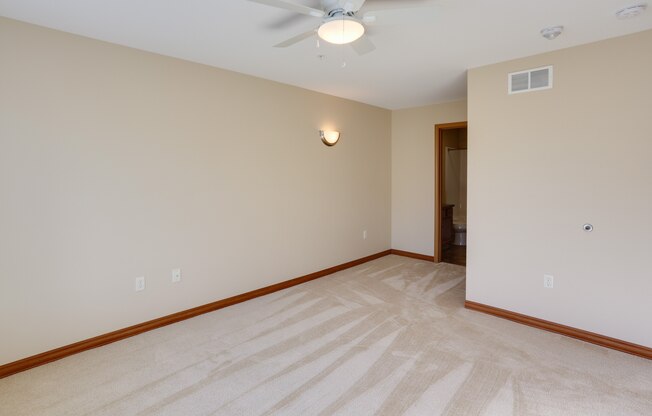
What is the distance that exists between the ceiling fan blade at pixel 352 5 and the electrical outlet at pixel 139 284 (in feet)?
8.76

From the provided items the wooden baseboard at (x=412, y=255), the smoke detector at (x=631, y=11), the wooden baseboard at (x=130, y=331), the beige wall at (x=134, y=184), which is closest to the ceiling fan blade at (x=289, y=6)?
the beige wall at (x=134, y=184)

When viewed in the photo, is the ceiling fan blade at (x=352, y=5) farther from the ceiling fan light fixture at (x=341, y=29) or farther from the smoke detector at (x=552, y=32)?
the smoke detector at (x=552, y=32)

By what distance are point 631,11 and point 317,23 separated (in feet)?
6.69

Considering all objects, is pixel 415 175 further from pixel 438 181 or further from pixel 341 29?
pixel 341 29

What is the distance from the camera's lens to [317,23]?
2.41 metres

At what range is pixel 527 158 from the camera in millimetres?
3117

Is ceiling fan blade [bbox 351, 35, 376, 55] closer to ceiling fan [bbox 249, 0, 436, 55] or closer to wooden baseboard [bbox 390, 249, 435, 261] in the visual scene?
ceiling fan [bbox 249, 0, 436, 55]

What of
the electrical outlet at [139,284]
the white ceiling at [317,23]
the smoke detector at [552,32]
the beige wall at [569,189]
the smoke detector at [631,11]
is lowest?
the electrical outlet at [139,284]

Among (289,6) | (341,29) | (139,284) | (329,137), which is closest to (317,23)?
(341,29)

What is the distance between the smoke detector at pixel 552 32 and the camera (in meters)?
2.48

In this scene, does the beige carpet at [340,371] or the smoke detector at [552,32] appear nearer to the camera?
the beige carpet at [340,371]

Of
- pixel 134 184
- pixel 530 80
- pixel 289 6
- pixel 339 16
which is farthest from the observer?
pixel 530 80

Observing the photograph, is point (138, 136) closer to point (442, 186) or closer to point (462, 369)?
point (462, 369)

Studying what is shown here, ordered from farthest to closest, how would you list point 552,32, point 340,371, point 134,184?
1. point 134,184
2. point 552,32
3. point 340,371
